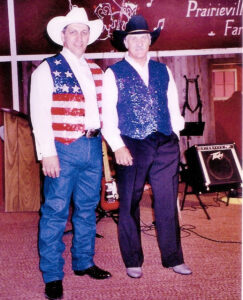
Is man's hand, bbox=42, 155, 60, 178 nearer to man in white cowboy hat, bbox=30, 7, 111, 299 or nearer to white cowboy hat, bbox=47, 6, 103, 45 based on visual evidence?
man in white cowboy hat, bbox=30, 7, 111, 299

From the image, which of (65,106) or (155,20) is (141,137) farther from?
(155,20)

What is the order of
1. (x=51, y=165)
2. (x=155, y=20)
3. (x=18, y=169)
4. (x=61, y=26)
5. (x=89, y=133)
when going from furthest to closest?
(x=155, y=20), (x=18, y=169), (x=61, y=26), (x=89, y=133), (x=51, y=165)

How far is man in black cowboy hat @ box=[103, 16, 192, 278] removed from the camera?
2.39 meters

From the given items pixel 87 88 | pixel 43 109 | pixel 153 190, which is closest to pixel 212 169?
pixel 153 190

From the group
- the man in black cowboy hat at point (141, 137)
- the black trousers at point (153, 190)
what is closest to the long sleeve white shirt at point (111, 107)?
the man in black cowboy hat at point (141, 137)

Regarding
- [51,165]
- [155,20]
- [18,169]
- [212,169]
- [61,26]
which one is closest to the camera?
[51,165]

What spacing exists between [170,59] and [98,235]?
3232 millimetres

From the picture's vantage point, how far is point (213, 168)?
13.8ft

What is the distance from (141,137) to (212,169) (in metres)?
2.02

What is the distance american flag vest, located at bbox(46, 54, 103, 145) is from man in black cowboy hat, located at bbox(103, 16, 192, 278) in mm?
184

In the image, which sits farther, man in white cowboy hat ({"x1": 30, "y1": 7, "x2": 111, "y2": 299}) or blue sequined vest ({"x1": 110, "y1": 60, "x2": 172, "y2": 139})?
blue sequined vest ({"x1": 110, "y1": 60, "x2": 172, "y2": 139})

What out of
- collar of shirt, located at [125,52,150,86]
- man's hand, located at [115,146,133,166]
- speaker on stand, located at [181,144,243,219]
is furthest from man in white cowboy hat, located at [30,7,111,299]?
speaker on stand, located at [181,144,243,219]

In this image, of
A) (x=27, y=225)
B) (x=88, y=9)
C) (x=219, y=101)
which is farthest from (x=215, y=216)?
(x=219, y=101)

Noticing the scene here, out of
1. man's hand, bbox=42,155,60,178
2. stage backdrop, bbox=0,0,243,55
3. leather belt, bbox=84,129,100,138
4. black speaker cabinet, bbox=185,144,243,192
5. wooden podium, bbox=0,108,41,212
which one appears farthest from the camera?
stage backdrop, bbox=0,0,243,55
